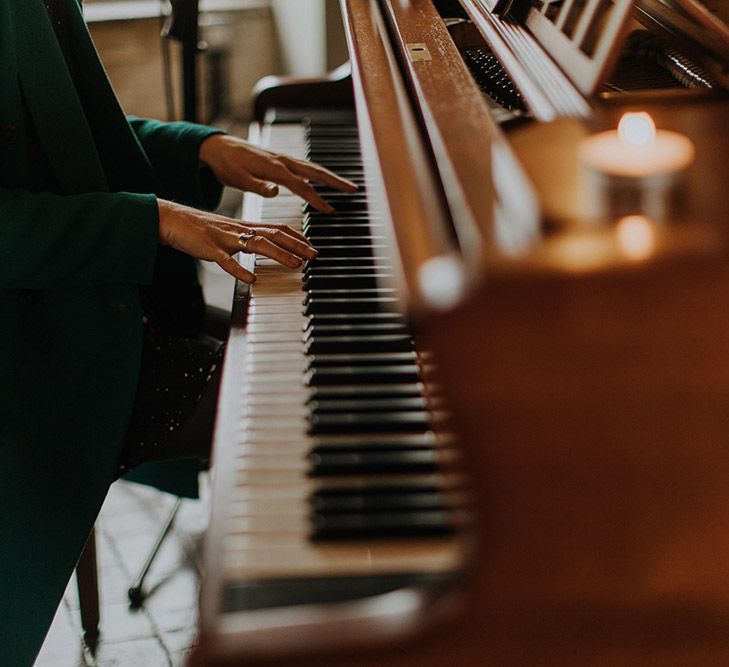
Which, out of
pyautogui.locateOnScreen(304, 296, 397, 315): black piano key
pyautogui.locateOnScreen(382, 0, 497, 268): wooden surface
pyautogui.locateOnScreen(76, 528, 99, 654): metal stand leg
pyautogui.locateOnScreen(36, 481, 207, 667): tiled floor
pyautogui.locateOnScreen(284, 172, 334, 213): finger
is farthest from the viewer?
pyautogui.locateOnScreen(36, 481, 207, 667): tiled floor

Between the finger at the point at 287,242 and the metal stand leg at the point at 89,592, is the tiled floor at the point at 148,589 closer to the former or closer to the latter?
the metal stand leg at the point at 89,592

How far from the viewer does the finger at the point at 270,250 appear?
4.52ft

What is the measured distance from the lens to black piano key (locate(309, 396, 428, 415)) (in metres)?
1.11

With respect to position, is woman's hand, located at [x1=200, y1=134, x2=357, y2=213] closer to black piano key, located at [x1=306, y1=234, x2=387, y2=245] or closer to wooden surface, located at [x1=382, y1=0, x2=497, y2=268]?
black piano key, located at [x1=306, y1=234, x2=387, y2=245]

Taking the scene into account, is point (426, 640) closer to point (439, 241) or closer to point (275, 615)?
point (275, 615)

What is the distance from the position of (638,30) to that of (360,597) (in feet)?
4.75

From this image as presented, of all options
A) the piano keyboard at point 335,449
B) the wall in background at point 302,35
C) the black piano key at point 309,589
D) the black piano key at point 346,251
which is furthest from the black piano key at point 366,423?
the wall in background at point 302,35

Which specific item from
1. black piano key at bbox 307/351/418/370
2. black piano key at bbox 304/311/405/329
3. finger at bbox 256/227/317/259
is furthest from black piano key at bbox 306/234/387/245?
black piano key at bbox 307/351/418/370

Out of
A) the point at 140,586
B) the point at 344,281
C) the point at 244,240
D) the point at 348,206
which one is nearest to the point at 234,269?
the point at 244,240

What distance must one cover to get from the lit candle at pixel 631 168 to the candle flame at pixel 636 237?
0.01 meters

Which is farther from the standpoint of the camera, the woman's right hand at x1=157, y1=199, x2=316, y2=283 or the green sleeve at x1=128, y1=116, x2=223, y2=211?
the green sleeve at x1=128, y1=116, x2=223, y2=211

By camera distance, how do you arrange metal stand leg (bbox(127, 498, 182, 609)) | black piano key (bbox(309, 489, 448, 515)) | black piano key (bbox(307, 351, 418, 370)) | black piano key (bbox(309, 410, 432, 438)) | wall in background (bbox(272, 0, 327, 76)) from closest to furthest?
black piano key (bbox(309, 489, 448, 515)) → black piano key (bbox(309, 410, 432, 438)) → black piano key (bbox(307, 351, 418, 370)) → metal stand leg (bbox(127, 498, 182, 609)) → wall in background (bbox(272, 0, 327, 76))

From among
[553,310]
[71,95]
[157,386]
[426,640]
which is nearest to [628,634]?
[426,640]

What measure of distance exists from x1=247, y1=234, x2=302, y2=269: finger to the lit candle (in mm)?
563
